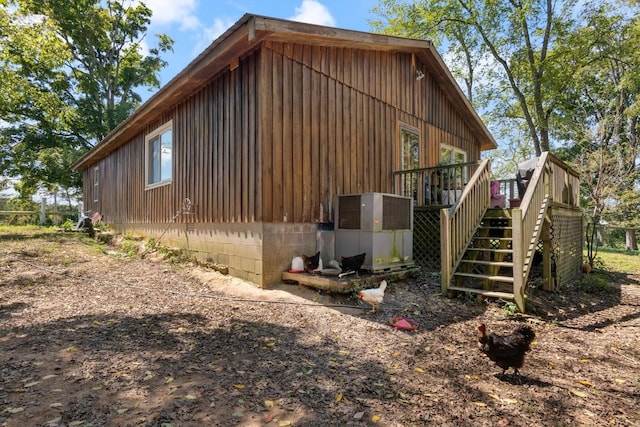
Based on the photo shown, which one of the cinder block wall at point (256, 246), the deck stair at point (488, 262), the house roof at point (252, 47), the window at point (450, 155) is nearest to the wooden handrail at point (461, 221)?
the deck stair at point (488, 262)

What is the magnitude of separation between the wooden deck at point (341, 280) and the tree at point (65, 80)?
56.7 ft

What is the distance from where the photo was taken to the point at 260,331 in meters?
3.71

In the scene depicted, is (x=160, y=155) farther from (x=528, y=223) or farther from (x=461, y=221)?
(x=528, y=223)

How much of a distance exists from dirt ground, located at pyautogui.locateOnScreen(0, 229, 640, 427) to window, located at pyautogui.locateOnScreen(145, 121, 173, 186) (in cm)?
345

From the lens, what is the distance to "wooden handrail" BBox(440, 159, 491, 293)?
520 centimetres

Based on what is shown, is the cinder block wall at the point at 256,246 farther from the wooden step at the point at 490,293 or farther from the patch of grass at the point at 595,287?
the patch of grass at the point at 595,287

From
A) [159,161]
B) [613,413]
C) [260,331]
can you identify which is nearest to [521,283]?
[613,413]

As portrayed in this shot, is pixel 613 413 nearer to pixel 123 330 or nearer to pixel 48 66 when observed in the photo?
pixel 123 330

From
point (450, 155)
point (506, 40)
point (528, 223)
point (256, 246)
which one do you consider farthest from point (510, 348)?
point (506, 40)

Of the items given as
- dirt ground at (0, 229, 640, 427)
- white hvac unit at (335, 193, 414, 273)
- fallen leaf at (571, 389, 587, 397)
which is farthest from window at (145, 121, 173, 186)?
fallen leaf at (571, 389, 587, 397)

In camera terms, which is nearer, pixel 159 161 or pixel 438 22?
pixel 159 161

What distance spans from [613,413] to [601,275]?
7698mm

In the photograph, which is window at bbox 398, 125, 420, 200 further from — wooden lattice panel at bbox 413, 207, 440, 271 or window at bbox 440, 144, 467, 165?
window at bbox 440, 144, 467, 165

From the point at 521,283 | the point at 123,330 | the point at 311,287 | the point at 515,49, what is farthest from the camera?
the point at 515,49
